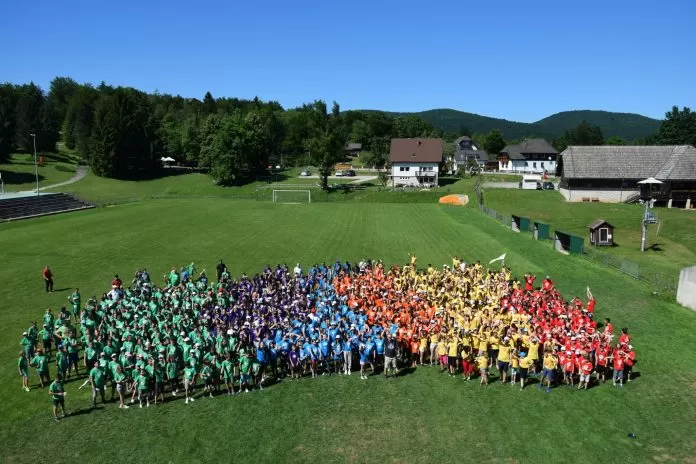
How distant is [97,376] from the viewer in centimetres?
1555

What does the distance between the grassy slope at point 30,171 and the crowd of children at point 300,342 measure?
66687 mm

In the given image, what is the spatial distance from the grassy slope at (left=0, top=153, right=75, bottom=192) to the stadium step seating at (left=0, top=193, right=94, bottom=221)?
18.1 metres

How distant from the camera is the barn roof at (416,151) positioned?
8494cm

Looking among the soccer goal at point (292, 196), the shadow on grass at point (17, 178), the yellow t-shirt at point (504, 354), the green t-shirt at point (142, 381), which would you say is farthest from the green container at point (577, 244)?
the shadow on grass at point (17, 178)

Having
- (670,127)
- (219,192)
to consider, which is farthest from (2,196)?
(670,127)

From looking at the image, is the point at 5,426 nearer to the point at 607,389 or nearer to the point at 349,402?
the point at 349,402

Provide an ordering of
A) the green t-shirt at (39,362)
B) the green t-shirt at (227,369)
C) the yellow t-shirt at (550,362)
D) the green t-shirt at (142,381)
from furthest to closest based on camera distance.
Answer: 1. the green t-shirt at (39,362)
2. the green t-shirt at (227,369)
3. the yellow t-shirt at (550,362)
4. the green t-shirt at (142,381)

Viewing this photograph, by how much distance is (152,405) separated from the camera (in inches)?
621

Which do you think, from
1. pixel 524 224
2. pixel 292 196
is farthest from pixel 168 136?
pixel 524 224

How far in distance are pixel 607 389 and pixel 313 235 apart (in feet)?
95.7

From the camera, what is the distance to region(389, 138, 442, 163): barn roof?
279ft

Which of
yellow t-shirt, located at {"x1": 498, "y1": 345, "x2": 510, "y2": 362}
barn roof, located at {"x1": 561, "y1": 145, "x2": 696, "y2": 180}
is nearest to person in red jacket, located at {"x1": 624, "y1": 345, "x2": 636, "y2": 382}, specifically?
yellow t-shirt, located at {"x1": 498, "y1": 345, "x2": 510, "y2": 362}

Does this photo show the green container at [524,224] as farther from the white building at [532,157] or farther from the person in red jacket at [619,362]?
the white building at [532,157]

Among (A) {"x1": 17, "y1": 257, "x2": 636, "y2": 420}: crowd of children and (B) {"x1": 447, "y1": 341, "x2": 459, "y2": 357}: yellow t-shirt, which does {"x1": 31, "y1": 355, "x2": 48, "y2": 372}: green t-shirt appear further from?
(B) {"x1": 447, "y1": 341, "x2": 459, "y2": 357}: yellow t-shirt
